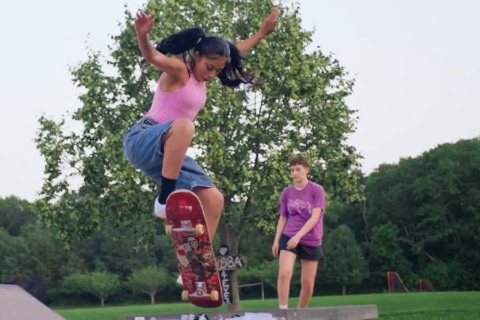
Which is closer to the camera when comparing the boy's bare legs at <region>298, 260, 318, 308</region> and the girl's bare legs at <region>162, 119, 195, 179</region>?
the girl's bare legs at <region>162, 119, 195, 179</region>

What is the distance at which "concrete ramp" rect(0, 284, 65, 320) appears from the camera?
293cm

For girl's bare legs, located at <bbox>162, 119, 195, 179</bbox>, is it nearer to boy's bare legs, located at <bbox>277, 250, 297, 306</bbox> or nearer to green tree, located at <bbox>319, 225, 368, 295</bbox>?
boy's bare legs, located at <bbox>277, 250, 297, 306</bbox>

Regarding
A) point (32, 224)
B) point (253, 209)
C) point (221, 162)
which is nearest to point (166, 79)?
point (221, 162)

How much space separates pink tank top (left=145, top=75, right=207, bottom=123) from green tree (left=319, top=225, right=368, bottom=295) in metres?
73.6

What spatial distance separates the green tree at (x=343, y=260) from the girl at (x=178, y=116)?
7328 centimetres

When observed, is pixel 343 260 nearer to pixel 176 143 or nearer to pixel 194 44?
pixel 194 44

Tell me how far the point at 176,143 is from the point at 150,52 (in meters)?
0.80

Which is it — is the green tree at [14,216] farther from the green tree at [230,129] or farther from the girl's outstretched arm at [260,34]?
the girl's outstretched arm at [260,34]

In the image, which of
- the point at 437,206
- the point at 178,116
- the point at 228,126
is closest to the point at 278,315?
the point at 178,116

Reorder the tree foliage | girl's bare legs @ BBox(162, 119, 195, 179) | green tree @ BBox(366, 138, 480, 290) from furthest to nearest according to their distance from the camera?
green tree @ BBox(366, 138, 480, 290), the tree foliage, girl's bare legs @ BBox(162, 119, 195, 179)

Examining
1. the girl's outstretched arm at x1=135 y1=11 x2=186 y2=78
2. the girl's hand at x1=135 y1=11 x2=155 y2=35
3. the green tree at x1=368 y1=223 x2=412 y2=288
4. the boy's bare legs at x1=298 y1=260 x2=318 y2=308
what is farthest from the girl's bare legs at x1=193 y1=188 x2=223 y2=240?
the green tree at x1=368 y1=223 x2=412 y2=288

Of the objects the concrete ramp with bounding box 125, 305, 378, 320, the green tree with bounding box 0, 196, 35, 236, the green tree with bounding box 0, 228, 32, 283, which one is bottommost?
the concrete ramp with bounding box 125, 305, 378, 320

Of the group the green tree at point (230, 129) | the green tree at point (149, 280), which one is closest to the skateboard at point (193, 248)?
the green tree at point (230, 129)

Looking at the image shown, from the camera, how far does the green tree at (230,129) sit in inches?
1165
